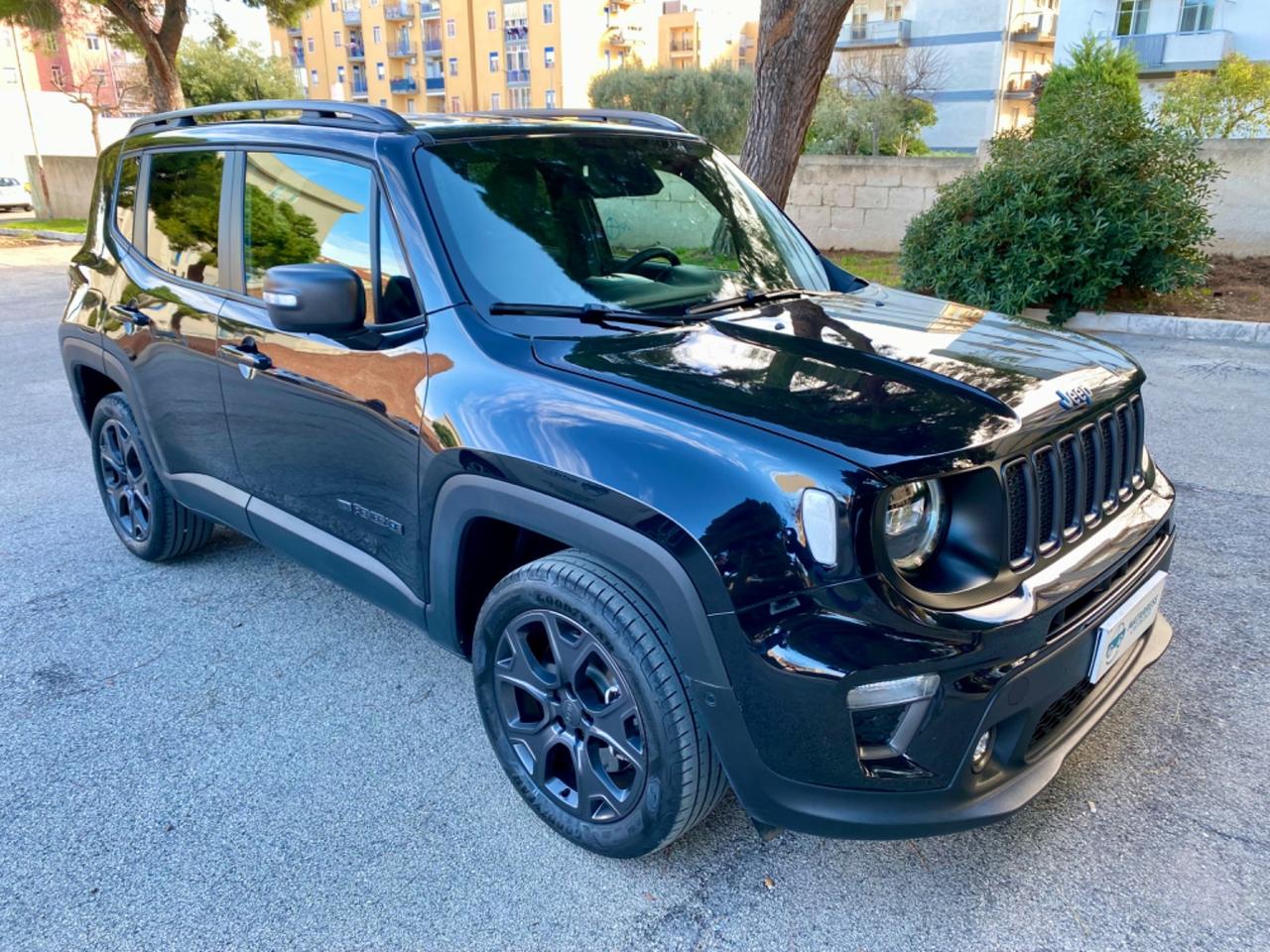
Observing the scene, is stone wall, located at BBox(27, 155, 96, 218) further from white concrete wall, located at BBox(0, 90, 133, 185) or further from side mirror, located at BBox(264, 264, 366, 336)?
side mirror, located at BBox(264, 264, 366, 336)

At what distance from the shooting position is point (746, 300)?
304 cm

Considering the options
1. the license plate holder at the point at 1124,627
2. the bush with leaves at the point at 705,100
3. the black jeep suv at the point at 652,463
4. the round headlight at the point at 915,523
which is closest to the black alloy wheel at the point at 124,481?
the black jeep suv at the point at 652,463

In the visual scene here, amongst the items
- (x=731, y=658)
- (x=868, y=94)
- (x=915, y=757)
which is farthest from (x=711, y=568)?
(x=868, y=94)

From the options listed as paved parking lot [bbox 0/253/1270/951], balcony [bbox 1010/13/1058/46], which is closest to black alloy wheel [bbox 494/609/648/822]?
paved parking lot [bbox 0/253/1270/951]

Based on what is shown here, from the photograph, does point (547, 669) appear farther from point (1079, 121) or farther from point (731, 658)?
point (1079, 121)

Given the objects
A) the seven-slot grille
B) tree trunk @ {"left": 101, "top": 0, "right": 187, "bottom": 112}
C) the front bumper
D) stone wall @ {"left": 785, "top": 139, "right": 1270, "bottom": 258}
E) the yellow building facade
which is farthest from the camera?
the yellow building facade

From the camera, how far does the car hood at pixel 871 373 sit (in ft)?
6.69

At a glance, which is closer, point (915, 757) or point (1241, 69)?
point (915, 757)

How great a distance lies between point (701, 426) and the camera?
207 cm

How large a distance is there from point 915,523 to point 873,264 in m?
11.0

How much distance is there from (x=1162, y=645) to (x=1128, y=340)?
6.88 meters

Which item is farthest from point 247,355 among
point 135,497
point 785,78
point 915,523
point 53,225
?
point 53,225

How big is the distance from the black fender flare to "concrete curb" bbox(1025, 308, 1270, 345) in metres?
8.07

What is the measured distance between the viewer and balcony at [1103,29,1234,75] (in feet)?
119
